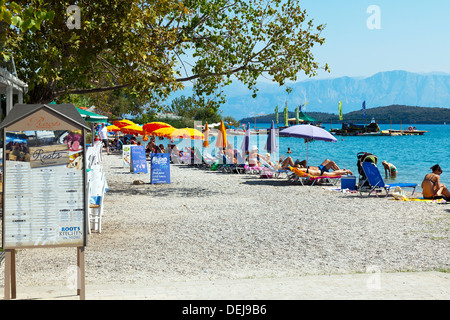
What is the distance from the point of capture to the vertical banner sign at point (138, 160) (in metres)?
20.2

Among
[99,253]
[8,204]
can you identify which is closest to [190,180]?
[99,253]

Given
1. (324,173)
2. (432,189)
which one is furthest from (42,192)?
(324,173)

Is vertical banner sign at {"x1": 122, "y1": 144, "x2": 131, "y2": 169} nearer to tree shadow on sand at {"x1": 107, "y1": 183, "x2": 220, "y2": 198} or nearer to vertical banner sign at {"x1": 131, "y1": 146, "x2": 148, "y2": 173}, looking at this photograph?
vertical banner sign at {"x1": 131, "y1": 146, "x2": 148, "y2": 173}

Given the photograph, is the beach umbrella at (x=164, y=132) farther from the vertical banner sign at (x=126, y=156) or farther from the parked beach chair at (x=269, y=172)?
the parked beach chair at (x=269, y=172)

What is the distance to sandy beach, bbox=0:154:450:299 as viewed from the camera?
6.39 m

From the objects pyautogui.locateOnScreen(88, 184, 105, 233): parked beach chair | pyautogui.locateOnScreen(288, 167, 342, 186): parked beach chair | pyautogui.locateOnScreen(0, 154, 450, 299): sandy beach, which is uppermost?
pyautogui.locateOnScreen(288, 167, 342, 186): parked beach chair

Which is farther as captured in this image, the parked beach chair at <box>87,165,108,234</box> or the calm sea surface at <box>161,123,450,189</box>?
the calm sea surface at <box>161,123,450,189</box>

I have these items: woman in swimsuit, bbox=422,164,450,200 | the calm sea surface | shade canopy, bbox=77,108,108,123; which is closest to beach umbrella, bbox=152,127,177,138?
the calm sea surface

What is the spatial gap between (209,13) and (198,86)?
86.2 inches

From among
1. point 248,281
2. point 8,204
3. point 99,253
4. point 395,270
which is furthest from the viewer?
point 99,253

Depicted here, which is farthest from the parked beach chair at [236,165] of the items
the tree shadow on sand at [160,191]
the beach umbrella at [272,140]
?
the tree shadow on sand at [160,191]

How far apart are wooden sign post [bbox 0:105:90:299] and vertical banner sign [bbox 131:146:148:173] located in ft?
50.0
